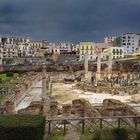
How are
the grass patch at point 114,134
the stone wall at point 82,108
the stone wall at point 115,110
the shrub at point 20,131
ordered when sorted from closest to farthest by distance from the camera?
the shrub at point 20,131
the grass patch at point 114,134
the stone wall at point 115,110
the stone wall at point 82,108

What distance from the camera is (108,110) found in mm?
22109

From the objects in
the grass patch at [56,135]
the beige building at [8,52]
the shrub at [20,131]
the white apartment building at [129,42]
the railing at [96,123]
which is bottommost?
the grass patch at [56,135]

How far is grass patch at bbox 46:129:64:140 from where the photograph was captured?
16.0 metres

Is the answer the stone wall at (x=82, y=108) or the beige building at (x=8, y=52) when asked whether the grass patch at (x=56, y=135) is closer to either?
the stone wall at (x=82, y=108)

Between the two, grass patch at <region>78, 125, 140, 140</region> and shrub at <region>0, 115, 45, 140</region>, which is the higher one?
shrub at <region>0, 115, 45, 140</region>

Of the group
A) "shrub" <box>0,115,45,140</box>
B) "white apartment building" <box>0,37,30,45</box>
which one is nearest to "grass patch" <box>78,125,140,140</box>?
"shrub" <box>0,115,45,140</box>

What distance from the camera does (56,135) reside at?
16.5 meters

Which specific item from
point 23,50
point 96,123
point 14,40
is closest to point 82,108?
point 96,123

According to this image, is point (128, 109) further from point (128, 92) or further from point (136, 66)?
point (136, 66)

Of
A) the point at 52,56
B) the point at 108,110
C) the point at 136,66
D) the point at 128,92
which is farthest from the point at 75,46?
the point at 108,110

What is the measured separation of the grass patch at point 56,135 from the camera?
52.5 feet

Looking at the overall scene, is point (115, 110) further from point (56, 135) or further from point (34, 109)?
point (56, 135)

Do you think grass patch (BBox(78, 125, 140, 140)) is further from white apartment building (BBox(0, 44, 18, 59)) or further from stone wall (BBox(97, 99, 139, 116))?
white apartment building (BBox(0, 44, 18, 59))

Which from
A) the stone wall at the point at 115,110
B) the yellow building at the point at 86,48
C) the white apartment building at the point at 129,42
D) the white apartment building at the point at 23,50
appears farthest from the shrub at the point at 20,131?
the white apartment building at the point at 129,42
